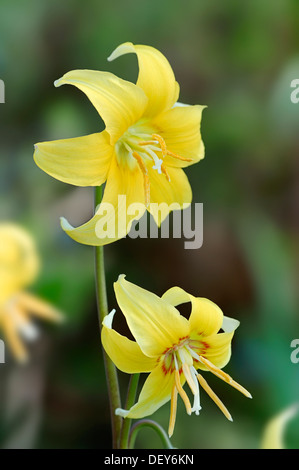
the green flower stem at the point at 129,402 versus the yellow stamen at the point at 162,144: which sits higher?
the yellow stamen at the point at 162,144

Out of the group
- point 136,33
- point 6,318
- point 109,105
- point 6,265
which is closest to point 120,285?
point 109,105

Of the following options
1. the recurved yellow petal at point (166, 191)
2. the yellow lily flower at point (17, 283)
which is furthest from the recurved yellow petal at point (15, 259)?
the recurved yellow petal at point (166, 191)

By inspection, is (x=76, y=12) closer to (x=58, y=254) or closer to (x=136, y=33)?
(x=136, y=33)

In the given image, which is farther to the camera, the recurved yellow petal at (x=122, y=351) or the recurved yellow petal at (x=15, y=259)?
the recurved yellow petal at (x=15, y=259)

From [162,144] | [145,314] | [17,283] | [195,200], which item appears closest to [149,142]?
[162,144]

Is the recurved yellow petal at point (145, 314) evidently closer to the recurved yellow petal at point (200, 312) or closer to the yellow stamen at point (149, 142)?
the recurved yellow petal at point (200, 312)

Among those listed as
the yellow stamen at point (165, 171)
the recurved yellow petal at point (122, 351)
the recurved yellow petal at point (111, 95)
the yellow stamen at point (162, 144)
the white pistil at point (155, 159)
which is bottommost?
the recurved yellow petal at point (122, 351)

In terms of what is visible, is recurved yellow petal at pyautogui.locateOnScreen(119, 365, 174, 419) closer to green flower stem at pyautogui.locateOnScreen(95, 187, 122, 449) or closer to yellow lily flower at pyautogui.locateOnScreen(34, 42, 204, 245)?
green flower stem at pyautogui.locateOnScreen(95, 187, 122, 449)

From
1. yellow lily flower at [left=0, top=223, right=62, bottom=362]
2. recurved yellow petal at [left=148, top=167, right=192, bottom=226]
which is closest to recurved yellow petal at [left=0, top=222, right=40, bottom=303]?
yellow lily flower at [left=0, top=223, right=62, bottom=362]
